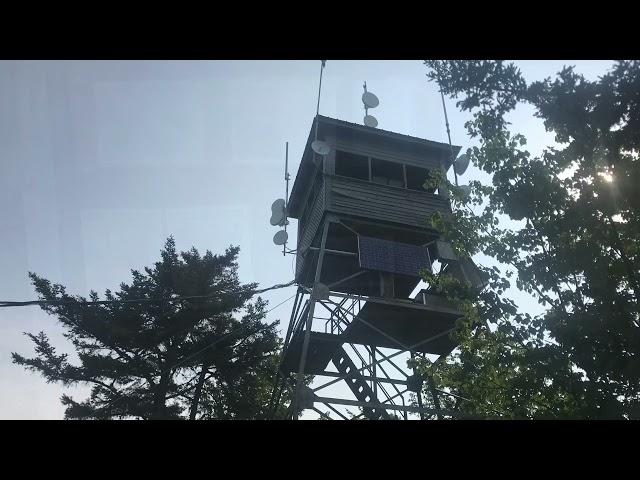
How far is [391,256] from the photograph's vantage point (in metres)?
12.9

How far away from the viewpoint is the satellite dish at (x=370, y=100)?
16.7 meters

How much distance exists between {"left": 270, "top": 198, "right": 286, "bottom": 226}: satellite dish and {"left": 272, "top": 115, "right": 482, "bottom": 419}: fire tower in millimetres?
1130

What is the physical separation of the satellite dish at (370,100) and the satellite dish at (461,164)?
154 inches

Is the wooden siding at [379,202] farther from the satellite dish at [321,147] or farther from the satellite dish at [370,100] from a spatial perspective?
the satellite dish at [370,100]

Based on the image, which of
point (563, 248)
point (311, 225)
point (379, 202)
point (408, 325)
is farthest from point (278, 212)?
point (563, 248)

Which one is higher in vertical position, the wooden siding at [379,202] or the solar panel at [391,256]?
the wooden siding at [379,202]

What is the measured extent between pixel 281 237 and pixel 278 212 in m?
1.08

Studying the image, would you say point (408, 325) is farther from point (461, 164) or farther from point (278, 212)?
point (278, 212)

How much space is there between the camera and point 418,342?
13.4 m

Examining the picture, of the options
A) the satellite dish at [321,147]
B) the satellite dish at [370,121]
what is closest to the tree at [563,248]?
the satellite dish at [321,147]
